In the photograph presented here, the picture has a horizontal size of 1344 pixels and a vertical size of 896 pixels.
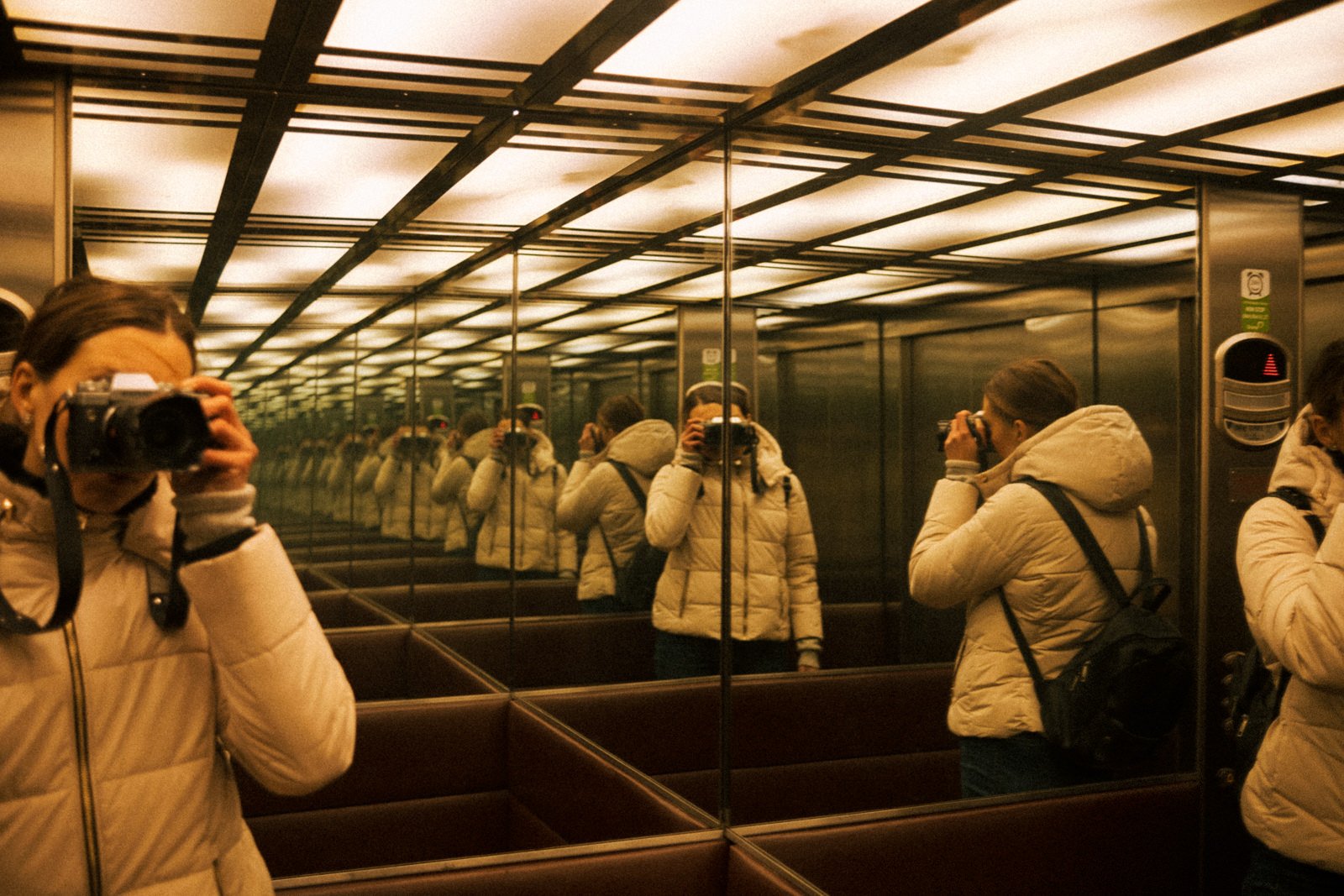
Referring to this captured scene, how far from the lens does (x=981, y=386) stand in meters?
3.58

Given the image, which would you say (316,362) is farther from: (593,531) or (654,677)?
(654,677)

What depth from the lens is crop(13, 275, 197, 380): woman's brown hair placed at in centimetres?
116

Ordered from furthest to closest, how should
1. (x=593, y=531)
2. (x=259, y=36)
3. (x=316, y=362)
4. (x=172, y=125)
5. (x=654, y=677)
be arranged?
(x=316, y=362) → (x=593, y=531) → (x=654, y=677) → (x=172, y=125) → (x=259, y=36)

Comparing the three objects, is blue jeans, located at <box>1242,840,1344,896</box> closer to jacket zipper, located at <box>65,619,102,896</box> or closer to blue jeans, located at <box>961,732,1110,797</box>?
blue jeans, located at <box>961,732,1110,797</box>

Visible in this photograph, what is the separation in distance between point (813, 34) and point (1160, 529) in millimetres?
1741

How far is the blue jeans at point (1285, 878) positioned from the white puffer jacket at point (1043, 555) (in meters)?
0.50

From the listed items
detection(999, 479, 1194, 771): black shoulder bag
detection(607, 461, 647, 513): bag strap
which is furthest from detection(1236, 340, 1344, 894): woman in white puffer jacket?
detection(607, 461, 647, 513): bag strap

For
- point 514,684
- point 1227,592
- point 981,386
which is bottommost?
point 514,684

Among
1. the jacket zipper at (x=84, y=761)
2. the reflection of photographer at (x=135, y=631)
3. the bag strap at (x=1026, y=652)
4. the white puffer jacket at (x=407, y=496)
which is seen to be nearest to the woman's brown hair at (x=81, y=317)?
the reflection of photographer at (x=135, y=631)

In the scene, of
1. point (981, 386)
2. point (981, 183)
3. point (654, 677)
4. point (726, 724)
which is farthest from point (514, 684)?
point (981, 183)

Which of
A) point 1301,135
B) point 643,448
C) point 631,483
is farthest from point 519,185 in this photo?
point 1301,135

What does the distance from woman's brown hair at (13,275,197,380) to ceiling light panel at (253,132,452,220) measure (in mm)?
1455

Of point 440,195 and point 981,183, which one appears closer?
point 981,183

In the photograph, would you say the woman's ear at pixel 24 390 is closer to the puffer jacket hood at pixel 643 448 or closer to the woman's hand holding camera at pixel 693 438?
the woman's hand holding camera at pixel 693 438
